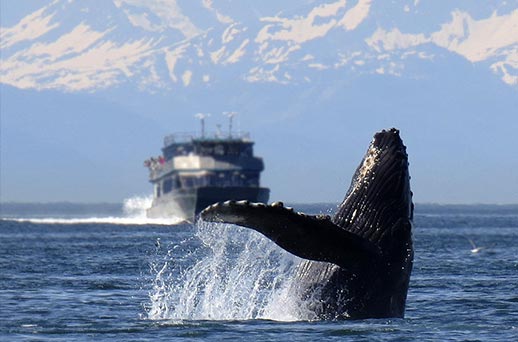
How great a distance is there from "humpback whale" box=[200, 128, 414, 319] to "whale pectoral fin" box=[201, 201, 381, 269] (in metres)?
0.01

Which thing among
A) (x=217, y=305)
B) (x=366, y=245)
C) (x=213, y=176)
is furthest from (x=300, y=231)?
(x=213, y=176)

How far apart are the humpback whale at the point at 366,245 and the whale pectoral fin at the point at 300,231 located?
1 cm

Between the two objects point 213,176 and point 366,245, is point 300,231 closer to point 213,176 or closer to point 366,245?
point 366,245

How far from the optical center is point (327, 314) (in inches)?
766

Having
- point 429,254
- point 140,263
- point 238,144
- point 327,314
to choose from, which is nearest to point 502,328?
point 327,314

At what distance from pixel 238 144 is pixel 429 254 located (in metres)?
53.5

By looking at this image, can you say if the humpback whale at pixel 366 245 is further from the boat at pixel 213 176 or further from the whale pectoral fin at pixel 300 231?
the boat at pixel 213 176

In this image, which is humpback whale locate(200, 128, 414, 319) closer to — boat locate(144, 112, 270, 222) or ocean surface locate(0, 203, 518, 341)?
ocean surface locate(0, 203, 518, 341)

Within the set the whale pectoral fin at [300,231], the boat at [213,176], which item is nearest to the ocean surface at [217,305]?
the whale pectoral fin at [300,231]

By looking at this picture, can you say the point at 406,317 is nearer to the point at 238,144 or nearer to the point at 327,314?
the point at 327,314

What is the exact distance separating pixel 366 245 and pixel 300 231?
111cm

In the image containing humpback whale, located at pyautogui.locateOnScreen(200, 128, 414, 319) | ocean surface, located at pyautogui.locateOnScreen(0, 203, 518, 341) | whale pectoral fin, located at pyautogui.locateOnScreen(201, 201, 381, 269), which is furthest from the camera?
ocean surface, located at pyautogui.locateOnScreen(0, 203, 518, 341)

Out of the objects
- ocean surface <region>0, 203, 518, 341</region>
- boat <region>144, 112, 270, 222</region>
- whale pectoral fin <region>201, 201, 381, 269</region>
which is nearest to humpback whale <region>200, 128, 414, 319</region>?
whale pectoral fin <region>201, 201, 381, 269</region>

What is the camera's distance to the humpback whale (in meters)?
17.8
